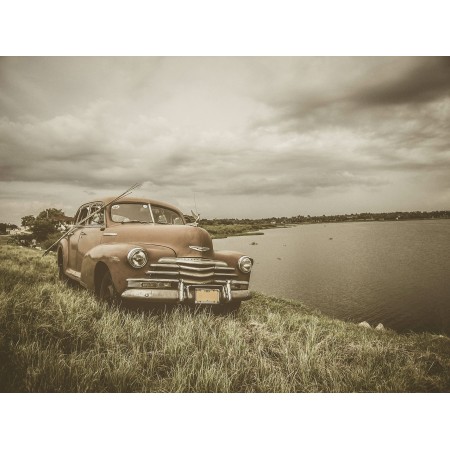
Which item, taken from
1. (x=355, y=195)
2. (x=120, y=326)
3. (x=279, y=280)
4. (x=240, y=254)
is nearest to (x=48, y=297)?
(x=120, y=326)

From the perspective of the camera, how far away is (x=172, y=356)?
2.53m

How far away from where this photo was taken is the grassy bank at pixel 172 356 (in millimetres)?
2352

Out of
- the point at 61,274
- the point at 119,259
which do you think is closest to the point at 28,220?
the point at 61,274

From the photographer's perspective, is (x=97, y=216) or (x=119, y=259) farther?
(x=97, y=216)

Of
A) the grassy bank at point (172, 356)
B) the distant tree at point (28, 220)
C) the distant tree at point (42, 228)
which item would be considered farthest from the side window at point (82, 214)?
the grassy bank at point (172, 356)

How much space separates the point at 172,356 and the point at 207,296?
63cm

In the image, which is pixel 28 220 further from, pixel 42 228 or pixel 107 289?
pixel 107 289

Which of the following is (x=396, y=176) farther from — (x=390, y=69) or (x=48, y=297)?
(x=48, y=297)

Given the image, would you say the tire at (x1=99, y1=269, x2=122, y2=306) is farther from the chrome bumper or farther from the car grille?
the car grille

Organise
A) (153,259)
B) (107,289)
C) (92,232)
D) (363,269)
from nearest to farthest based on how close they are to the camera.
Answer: (153,259), (107,289), (92,232), (363,269)

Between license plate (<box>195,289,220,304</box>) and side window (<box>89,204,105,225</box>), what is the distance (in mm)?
1443

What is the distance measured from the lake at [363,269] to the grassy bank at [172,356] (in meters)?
1.63

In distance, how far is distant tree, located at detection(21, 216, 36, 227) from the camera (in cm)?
381

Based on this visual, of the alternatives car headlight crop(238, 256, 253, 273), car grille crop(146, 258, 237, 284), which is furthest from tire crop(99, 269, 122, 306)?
car headlight crop(238, 256, 253, 273)
